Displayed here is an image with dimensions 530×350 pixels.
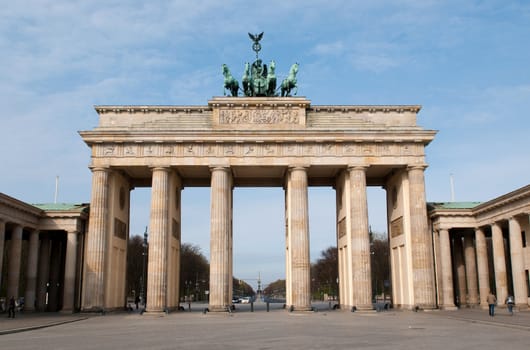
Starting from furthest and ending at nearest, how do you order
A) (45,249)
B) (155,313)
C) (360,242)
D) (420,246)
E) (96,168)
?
(45,249) → (96,168) → (360,242) → (420,246) → (155,313)

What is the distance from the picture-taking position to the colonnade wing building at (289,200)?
42.8 metres

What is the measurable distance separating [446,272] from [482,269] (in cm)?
323

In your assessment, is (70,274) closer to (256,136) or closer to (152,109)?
(152,109)

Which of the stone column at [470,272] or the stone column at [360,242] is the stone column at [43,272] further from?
the stone column at [470,272]

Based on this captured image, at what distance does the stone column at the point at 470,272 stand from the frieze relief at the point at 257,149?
11535mm

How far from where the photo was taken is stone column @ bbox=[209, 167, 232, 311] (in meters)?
42.5

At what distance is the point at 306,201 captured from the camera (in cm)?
4450

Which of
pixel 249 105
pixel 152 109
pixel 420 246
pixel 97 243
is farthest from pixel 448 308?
pixel 152 109

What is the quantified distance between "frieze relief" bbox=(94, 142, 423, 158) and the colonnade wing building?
3.2 inches

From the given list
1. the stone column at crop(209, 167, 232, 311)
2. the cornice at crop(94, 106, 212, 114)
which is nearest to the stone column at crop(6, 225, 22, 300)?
the cornice at crop(94, 106, 212, 114)

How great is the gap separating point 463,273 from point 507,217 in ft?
35.9

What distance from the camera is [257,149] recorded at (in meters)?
44.7

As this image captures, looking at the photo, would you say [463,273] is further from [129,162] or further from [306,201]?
[129,162]

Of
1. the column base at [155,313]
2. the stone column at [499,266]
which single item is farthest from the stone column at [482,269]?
the column base at [155,313]
